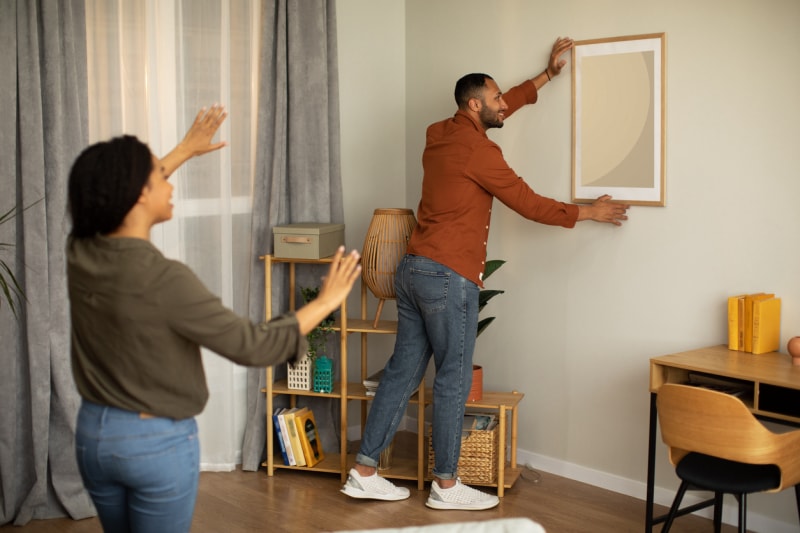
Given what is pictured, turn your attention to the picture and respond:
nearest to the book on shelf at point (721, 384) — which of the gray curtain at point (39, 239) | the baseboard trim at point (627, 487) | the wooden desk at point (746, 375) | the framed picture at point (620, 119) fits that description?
the wooden desk at point (746, 375)

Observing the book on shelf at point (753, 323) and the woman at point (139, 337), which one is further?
the book on shelf at point (753, 323)

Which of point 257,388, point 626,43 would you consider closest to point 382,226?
point 257,388

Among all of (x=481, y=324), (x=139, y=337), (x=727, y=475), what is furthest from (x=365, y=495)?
(x=139, y=337)

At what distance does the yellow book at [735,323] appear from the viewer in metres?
3.27

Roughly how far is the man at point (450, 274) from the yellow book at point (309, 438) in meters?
0.39

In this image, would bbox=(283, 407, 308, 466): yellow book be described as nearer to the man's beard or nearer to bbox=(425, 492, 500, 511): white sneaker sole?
bbox=(425, 492, 500, 511): white sneaker sole

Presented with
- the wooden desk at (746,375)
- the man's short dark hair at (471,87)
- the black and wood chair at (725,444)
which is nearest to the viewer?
the black and wood chair at (725,444)

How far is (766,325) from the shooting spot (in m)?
3.20

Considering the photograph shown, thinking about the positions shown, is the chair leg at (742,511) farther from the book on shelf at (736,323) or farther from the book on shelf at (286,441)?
the book on shelf at (286,441)

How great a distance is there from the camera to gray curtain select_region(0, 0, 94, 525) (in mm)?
3271

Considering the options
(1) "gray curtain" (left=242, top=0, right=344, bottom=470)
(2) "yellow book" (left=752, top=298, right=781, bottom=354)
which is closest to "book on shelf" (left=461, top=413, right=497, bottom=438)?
(1) "gray curtain" (left=242, top=0, right=344, bottom=470)

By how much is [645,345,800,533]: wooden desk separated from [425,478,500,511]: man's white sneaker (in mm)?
701

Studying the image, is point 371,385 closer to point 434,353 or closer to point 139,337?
point 434,353

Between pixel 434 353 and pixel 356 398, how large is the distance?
0.52m
